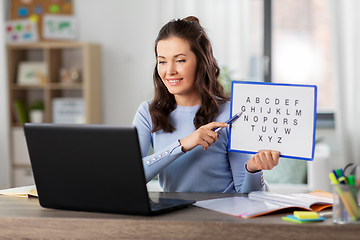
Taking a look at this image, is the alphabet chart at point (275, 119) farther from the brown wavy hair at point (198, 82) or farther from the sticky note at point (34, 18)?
the sticky note at point (34, 18)

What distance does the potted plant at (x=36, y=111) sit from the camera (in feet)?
13.8

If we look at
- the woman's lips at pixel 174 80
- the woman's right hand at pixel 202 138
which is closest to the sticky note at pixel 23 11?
the woman's lips at pixel 174 80

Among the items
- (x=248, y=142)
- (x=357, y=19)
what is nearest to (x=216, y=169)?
(x=248, y=142)

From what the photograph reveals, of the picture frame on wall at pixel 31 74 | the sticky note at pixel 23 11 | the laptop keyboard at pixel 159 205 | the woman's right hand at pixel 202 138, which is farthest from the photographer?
the sticky note at pixel 23 11

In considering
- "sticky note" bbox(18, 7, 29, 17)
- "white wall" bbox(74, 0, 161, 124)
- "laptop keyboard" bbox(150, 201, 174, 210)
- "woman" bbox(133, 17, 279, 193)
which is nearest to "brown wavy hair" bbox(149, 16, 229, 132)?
"woman" bbox(133, 17, 279, 193)

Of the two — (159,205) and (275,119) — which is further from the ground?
(275,119)

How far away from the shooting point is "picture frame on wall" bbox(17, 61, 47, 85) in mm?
4188

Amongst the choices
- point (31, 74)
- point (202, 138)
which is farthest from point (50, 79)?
point (202, 138)

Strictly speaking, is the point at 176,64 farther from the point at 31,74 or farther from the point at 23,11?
the point at 23,11

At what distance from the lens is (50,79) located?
422 centimetres

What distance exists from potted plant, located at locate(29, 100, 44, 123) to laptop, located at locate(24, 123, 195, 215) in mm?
3186

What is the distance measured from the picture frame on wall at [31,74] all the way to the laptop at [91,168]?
3.23 metres

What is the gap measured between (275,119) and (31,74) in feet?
11.2

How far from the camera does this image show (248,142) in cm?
127
